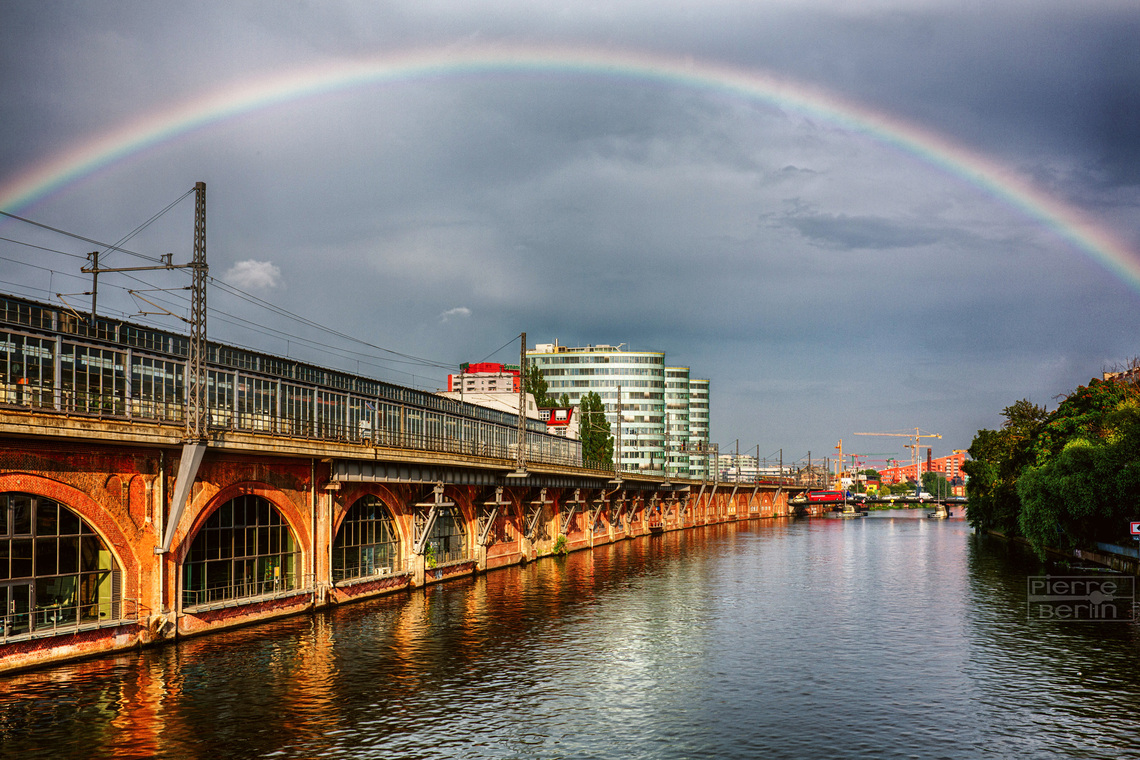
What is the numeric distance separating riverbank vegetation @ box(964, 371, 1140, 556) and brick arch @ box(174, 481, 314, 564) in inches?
2480

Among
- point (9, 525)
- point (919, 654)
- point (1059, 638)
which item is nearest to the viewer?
point (9, 525)

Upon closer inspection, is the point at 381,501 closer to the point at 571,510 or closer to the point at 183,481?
the point at 183,481

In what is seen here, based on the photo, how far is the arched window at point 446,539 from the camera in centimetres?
7456

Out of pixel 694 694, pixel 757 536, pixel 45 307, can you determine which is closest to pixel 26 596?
pixel 694 694

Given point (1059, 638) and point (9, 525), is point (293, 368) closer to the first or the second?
point (9, 525)

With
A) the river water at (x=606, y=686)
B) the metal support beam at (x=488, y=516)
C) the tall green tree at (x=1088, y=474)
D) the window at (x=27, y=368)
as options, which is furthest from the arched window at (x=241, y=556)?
the tall green tree at (x=1088, y=474)

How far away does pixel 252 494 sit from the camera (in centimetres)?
5209

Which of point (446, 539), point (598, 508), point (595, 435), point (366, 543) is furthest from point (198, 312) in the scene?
point (595, 435)

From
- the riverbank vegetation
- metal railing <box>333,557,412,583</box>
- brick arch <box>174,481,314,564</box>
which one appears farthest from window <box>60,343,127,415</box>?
the riverbank vegetation

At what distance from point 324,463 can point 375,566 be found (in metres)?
11.6

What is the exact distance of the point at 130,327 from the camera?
72.5m

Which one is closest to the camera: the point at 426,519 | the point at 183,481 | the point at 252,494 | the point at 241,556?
the point at 183,481

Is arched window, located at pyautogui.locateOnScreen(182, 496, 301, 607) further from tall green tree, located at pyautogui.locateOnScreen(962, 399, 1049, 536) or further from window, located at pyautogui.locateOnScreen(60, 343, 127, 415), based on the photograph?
tall green tree, located at pyautogui.locateOnScreen(962, 399, 1049, 536)

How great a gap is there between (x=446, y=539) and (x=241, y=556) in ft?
94.5
